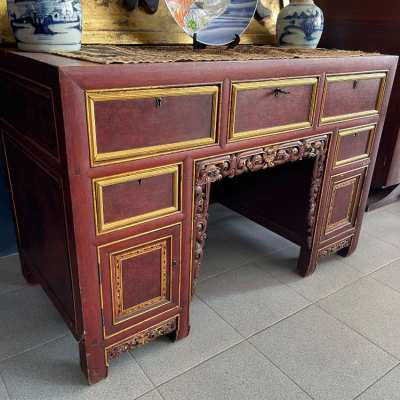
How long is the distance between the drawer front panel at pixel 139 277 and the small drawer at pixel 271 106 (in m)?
0.39

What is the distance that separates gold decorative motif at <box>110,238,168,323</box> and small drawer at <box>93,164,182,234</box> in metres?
0.10

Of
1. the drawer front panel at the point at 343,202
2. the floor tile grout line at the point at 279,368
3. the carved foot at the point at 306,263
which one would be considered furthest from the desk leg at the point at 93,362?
the drawer front panel at the point at 343,202

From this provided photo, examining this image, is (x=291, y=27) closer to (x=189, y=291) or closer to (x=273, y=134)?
(x=273, y=134)

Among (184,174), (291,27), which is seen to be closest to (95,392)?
(184,174)

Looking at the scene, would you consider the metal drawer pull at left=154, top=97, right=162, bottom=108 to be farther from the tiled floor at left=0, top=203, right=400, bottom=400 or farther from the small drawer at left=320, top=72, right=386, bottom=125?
the tiled floor at left=0, top=203, right=400, bottom=400

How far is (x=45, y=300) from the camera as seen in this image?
1666mm

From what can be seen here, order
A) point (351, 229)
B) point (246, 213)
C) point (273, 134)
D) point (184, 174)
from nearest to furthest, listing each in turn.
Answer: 1. point (184, 174)
2. point (273, 134)
3. point (351, 229)
4. point (246, 213)

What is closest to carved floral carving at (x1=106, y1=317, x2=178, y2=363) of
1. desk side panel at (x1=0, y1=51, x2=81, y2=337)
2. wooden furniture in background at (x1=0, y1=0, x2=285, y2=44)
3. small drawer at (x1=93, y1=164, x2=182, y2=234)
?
desk side panel at (x1=0, y1=51, x2=81, y2=337)

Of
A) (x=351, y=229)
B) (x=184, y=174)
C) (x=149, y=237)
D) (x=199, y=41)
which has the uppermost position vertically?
(x=199, y=41)

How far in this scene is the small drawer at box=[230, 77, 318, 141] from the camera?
4.09 ft

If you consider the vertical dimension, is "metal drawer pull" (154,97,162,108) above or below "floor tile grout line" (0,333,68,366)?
above

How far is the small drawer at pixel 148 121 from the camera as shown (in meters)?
0.99

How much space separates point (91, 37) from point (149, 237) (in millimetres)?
763

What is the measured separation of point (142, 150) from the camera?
1.09 meters
